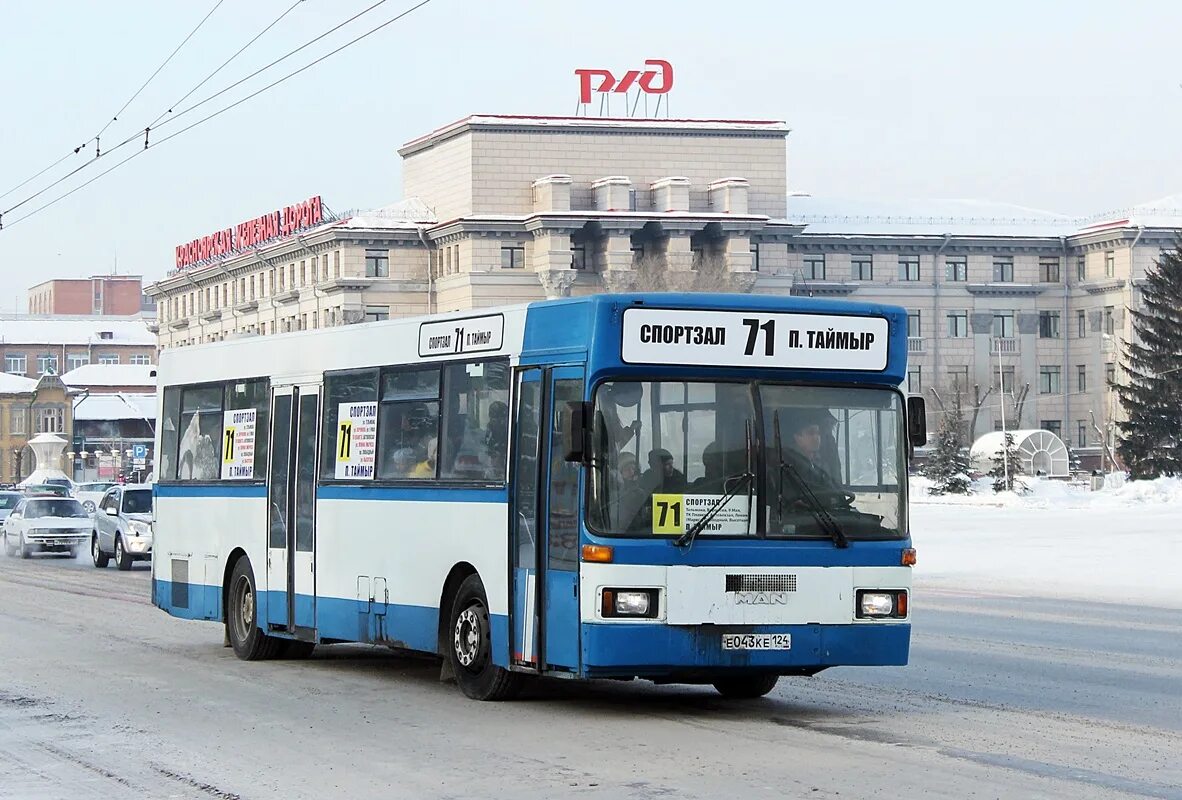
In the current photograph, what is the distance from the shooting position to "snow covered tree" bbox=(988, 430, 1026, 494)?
73969 millimetres

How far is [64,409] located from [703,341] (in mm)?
159022

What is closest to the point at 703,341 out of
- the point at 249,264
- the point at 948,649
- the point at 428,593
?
the point at 428,593

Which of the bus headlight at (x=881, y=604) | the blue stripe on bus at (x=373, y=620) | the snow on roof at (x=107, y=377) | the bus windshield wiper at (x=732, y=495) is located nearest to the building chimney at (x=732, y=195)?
the snow on roof at (x=107, y=377)

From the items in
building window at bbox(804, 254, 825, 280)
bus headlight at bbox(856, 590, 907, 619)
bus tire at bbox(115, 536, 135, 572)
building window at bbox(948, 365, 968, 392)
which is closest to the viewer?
bus headlight at bbox(856, 590, 907, 619)

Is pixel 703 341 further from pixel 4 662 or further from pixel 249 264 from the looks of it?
pixel 249 264

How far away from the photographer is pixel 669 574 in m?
12.5

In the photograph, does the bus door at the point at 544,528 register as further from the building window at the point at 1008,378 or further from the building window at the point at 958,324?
the building window at the point at 1008,378

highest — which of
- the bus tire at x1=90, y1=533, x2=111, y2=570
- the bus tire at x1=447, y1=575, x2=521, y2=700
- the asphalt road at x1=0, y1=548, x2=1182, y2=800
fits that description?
the bus tire at x1=90, y1=533, x2=111, y2=570

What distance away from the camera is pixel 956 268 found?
119125 millimetres

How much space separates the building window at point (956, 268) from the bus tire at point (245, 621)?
340 feet

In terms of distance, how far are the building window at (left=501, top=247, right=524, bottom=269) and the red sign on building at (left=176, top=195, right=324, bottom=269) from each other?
37.5ft

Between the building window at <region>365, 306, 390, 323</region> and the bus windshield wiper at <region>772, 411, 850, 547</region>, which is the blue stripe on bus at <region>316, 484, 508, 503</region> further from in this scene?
the building window at <region>365, 306, 390, 323</region>

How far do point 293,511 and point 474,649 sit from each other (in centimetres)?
347

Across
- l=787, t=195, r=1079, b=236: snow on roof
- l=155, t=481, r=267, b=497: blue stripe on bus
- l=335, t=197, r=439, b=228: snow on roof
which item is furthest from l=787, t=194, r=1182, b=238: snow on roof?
l=155, t=481, r=267, b=497: blue stripe on bus
